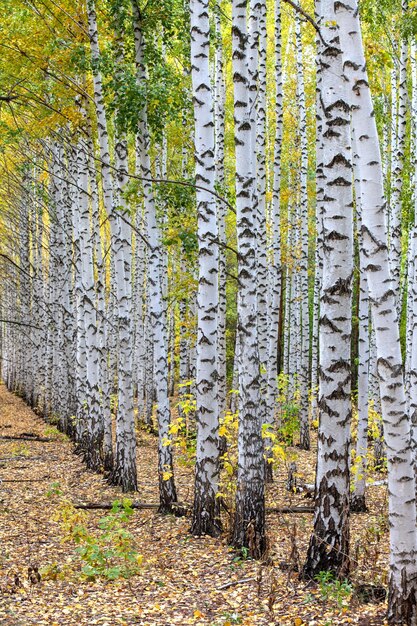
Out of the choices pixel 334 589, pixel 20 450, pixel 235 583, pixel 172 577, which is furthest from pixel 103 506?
pixel 20 450

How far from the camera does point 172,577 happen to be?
252 inches

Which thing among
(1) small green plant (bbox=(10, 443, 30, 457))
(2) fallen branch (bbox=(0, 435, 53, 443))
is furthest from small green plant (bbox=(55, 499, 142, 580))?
(2) fallen branch (bbox=(0, 435, 53, 443))

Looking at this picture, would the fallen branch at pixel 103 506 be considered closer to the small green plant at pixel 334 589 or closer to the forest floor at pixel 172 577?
the forest floor at pixel 172 577

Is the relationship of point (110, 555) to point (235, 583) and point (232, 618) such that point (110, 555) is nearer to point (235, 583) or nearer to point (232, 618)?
point (235, 583)

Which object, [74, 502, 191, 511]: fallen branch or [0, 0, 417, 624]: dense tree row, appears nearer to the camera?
[0, 0, 417, 624]: dense tree row

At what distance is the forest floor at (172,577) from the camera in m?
5.04

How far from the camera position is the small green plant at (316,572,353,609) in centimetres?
496

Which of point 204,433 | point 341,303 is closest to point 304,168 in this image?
point 204,433

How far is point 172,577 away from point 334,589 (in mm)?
1880

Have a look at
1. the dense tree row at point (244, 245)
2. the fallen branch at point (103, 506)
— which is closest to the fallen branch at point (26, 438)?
the dense tree row at point (244, 245)

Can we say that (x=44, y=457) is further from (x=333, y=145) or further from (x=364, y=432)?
(x=333, y=145)

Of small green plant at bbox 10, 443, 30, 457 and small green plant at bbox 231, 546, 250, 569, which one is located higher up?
small green plant at bbox 231, 546, 250, 569

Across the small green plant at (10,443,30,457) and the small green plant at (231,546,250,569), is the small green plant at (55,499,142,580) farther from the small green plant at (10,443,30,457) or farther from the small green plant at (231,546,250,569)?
the small green plant at (10,443,30,457)

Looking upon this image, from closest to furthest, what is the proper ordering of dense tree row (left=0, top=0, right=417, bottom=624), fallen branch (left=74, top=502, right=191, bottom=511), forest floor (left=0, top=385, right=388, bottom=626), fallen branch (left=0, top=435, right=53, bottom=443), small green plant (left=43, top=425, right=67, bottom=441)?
1. dense tree row (left=0, top=0, right=417, bottom=624)
2. forest floor (left=0, top=385, right=388, bottom=626)
3. fallen branch (left=74, top=502, right=191, bottom=511)
4. fallen branch (left=0, top=435, right=53, bottom=443)
5. small green plant (left=43, top=425, right=67, bottom=441)
